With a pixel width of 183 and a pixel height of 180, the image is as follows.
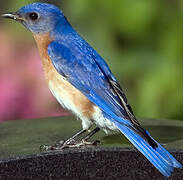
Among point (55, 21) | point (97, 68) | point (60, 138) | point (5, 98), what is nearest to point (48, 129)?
point (60, 138)

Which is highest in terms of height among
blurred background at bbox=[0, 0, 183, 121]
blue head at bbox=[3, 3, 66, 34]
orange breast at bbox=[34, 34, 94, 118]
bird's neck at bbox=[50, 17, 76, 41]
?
blue head at bbox=[3, 3, 66, 34]

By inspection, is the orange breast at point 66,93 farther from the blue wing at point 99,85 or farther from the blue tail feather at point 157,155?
the blue tail feather at point 157,155

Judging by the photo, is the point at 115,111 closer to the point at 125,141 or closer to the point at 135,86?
the point at 125,141

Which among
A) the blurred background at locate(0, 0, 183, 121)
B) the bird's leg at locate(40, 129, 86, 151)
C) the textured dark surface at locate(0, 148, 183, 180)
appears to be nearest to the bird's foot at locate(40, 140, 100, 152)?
the bird's leg at locate(40, 129, 86, 151)

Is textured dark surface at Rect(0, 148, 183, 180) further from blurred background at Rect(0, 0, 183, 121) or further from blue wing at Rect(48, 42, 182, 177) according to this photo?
blurred background at Rect(0, 0, 183, 121)

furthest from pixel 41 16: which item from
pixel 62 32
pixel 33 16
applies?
pixel 62 32

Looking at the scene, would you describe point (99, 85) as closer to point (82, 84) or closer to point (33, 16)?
point (82, 84)
